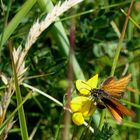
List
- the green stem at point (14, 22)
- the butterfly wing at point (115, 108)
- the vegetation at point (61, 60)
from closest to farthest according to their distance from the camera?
the butterfly wing at point (115, 108), the green stem at point (14, 22), the vegetation at point (61, 60)

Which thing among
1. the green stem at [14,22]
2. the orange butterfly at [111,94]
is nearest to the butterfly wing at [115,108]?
the orange butterfly at [111,94]

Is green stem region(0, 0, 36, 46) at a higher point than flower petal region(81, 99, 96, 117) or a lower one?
higher

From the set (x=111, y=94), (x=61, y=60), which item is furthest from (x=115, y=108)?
(x=61, y=60)

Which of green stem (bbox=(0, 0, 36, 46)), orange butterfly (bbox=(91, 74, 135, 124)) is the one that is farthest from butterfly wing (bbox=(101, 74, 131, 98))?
green stem (bbox=(0, 0, 36, 46))

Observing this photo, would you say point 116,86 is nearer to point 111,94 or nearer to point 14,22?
point 111,94

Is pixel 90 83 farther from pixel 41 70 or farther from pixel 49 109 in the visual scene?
pixel 49 109

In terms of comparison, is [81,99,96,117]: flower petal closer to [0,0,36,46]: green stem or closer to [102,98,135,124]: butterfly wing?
[102,98,135,124]: butterfly wing

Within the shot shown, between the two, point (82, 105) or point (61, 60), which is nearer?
point (82, 105)

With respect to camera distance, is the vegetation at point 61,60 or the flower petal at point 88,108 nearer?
the flower petal at point 88,108

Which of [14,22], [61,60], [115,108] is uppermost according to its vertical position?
[14,22]

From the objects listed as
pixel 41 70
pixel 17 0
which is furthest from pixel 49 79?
pixel 17 0

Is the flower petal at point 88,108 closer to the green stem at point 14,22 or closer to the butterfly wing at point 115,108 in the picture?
the butterfly wing at point 115,108
